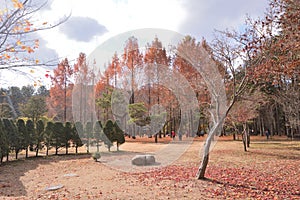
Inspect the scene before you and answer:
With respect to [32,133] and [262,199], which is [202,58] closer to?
[262,199]

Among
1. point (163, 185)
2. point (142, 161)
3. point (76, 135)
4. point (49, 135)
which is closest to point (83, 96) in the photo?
point (76, 135)

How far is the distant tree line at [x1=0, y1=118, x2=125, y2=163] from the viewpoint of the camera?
1207 centimetres

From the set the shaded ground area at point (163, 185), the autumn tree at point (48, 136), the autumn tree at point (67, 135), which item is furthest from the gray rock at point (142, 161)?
the autumn tree at point (48, 136)

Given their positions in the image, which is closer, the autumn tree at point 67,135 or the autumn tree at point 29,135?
the autumn tree at point 29,135

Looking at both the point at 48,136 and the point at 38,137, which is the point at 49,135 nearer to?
the point at 48,136

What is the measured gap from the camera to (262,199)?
15.2ft

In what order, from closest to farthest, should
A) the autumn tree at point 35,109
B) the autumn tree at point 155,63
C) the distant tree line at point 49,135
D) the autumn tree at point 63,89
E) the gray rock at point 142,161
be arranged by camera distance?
the gray rock at point 142,161
the distant tree line at point 49,135
the autumn tree at point 155,63
the autumn tree at point 63,89
the autumn tree at point 35,109

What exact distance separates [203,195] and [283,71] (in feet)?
9.91

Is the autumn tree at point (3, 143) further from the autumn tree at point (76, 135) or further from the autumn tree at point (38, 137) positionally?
the autumn tree at point (76, 135)

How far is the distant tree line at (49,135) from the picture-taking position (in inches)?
475

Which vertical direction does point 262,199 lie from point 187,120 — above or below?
below

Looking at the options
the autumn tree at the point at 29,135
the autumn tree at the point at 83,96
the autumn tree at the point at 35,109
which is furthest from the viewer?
the autumn tree at the point at 35,109

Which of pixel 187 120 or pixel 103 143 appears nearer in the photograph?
pixel 103 143

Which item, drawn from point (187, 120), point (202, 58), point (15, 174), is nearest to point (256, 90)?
point (202, 58)
